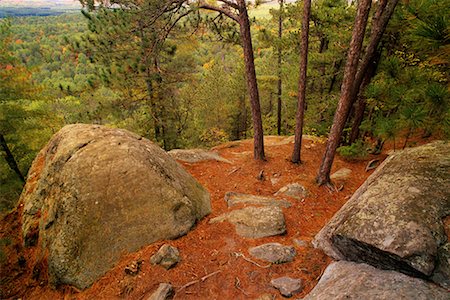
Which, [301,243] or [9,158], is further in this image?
[9,158]

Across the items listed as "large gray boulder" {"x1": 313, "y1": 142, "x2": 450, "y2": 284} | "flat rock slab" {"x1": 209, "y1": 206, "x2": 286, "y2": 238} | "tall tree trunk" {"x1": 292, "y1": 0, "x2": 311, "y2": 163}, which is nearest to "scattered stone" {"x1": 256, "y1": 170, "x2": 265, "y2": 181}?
"tall tree trunk" {"x1": 292, "y1": 0, "x2": 311, "y2": 163}

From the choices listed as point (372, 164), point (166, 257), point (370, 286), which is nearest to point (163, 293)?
point (166, 257)

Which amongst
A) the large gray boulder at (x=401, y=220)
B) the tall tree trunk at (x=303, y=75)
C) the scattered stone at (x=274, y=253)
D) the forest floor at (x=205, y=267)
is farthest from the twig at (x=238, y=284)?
the tall tree trunk at (x=303, y=75)

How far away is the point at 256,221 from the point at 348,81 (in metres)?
4.19

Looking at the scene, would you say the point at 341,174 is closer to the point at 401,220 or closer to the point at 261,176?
the point at 261,176

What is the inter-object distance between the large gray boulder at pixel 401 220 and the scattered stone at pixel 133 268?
322 centimetres

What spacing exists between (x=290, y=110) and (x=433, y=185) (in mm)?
18809

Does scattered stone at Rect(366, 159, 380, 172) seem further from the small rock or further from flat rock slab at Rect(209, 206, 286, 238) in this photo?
the small rock

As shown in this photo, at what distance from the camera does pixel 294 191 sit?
25.5 ft

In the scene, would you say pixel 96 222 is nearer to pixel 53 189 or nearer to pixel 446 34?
pixel 53 189

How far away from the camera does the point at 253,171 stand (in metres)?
9.64

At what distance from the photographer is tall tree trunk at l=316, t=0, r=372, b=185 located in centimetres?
580

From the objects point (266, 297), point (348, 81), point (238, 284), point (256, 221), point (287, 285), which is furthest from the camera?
point (348, 81)

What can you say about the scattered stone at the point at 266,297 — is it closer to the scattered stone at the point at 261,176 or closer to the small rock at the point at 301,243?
the small rock at the point at 301,243
